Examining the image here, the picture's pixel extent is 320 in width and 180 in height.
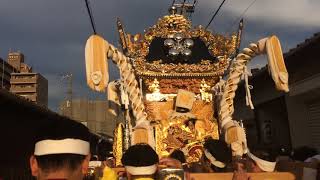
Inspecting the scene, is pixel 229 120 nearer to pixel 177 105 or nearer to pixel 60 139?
pixel 177 105

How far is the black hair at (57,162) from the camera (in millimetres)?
2268

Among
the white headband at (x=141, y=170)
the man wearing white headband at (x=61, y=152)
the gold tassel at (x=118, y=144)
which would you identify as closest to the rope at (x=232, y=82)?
the gold tassel at (x=118, y=144)

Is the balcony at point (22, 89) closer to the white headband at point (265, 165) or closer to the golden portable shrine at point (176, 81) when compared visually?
the golden portable shrine at point (176, 81)

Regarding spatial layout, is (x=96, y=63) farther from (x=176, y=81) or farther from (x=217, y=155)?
(x=176, y=81)

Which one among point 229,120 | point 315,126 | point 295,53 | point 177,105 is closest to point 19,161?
point 177,105

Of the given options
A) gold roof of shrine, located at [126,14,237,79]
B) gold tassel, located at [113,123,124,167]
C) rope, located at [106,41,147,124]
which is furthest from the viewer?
gold roof of shrine, located at [126,14,237,79]

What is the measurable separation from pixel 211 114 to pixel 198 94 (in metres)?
0.73

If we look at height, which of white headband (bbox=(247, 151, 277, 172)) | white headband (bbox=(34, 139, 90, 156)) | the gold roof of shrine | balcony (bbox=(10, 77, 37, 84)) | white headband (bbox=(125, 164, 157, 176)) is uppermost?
balcony (bbox=(10, 77, 37, 84))

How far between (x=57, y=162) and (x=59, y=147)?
0.09 meters

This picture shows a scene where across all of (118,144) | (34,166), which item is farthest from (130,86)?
Answer: (34,166)

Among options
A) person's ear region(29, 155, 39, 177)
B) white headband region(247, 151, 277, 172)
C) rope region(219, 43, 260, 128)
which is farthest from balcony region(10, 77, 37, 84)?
person's ear region(29, 155, 39, 177)

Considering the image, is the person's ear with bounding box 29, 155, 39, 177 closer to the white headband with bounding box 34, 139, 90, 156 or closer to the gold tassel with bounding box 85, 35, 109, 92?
the white headband with bounding box 34, 139, 90, 156

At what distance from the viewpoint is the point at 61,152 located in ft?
7.51

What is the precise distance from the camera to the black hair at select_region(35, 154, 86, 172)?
2268 mm
